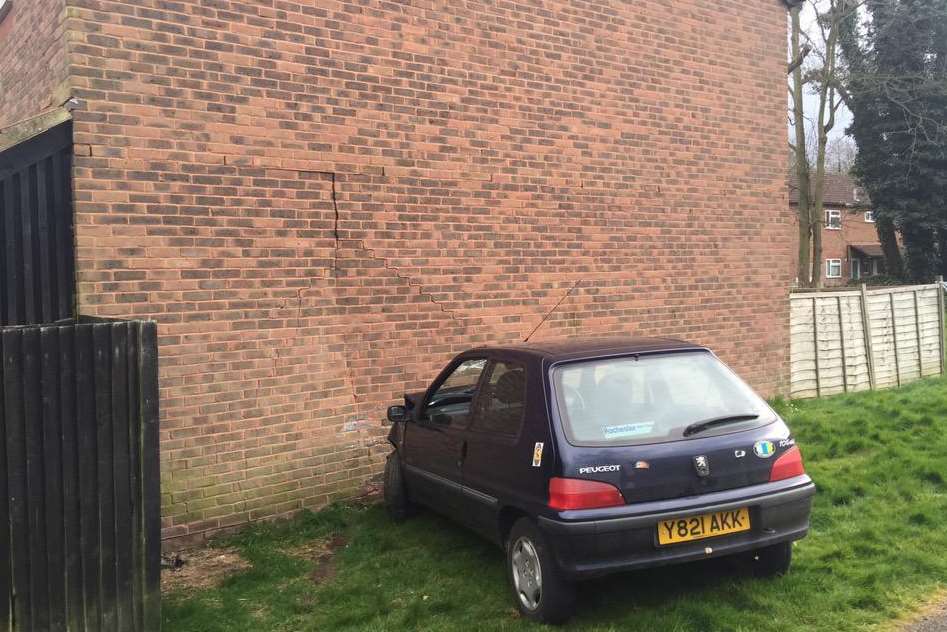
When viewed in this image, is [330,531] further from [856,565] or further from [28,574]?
[856,565]

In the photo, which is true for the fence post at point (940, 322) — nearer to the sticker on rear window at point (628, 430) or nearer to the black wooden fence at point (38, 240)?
the sticker on rear window at point (628, 430)

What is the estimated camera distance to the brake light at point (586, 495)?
148 inches

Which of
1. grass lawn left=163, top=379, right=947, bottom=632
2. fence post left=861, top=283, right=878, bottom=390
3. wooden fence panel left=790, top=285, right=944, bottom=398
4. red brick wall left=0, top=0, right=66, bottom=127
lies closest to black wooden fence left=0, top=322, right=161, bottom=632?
grass lawn left=163, top=379, right=947, bottom=632

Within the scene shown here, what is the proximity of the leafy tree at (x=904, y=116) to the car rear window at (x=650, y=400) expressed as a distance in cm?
2294

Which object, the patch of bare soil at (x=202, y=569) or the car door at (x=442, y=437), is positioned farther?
the patch of bare soil at (x=202, y=569)

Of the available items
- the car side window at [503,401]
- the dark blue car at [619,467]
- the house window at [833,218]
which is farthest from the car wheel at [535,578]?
the house window at [833,218]

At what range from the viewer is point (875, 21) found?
25.0 m

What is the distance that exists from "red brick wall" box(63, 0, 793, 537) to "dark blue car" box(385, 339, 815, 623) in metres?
2.15

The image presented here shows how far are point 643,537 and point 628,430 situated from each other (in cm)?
54

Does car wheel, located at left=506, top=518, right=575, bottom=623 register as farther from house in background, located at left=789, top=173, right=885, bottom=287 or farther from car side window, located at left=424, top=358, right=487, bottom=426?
house in background, located at left=789, top=173, right=885, bottom=287

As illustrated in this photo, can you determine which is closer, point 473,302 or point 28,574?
point 28,574

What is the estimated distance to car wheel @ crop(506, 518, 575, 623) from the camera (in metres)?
3.88

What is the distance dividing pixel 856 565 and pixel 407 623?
104 inches

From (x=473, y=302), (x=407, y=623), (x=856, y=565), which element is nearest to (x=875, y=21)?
(x=473, y=302)
